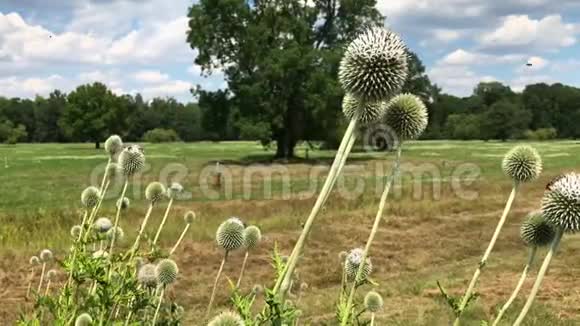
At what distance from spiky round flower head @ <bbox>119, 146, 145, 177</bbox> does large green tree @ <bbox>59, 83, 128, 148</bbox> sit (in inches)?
3252

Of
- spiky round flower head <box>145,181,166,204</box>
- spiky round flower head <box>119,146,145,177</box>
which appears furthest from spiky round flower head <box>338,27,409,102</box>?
spiky round flower head <box>145,181,166,204</box>

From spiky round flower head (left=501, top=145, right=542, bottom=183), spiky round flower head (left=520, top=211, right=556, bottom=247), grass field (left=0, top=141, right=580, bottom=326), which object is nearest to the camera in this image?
spiky round flower head (left=520, top=211, right=556, bottom=247)

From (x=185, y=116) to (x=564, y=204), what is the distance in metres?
147

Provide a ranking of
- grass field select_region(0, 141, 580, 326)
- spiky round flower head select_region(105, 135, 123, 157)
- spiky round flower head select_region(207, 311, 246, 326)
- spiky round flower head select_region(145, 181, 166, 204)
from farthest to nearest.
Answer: grass field select_region(0, 141, 580, 326), spiky round flower head select_region(145, 181, 166, 204), spiky round flower head select_region(105, 135, 123, 157), spiky round flower head select_region(207, 311, 246, 326)

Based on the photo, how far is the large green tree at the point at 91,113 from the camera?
279ft

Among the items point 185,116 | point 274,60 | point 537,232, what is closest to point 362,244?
point 537,232

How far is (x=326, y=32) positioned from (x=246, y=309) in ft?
172

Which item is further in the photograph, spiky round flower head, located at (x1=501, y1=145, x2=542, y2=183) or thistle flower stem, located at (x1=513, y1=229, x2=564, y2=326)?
spiky round flower head, located at (x1=501, y1=145, x2=542, y2=183)

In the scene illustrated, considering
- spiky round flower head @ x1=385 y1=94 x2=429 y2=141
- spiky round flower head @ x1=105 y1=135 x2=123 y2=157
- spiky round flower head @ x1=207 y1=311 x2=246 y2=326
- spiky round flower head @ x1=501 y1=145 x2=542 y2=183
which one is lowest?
spiky round flower head @ x1=207 y1=311 x2=246 y2=326

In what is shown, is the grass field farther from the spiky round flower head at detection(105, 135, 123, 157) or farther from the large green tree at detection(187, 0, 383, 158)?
the large green tree at detection(187, 0, 383, 158)

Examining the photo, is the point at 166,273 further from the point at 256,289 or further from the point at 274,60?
the point at 274,60

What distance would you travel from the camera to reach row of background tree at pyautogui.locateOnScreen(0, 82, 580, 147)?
285ft

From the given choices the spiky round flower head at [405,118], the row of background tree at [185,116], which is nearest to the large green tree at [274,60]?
the row of background tree at [185,116]

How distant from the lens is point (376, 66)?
112 inches
